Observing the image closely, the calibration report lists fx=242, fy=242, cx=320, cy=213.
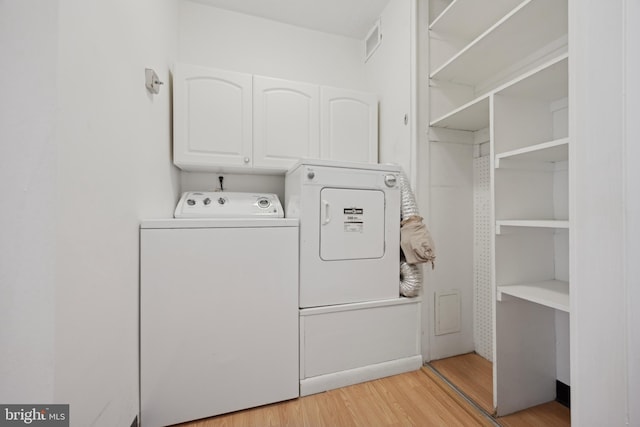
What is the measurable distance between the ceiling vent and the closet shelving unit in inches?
31.6

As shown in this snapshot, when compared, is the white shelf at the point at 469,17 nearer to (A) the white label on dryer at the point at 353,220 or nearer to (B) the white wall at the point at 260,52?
(B) the white wall at the point at 260,52

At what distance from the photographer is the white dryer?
145cm

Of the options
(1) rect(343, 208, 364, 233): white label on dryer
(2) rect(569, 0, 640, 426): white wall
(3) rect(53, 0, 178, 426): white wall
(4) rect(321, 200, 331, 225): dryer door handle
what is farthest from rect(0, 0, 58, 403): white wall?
(2) rect(569, 0, 640, 426): white wall

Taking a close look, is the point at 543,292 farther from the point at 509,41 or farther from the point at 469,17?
the point at 469,17

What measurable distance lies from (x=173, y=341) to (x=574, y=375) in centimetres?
171

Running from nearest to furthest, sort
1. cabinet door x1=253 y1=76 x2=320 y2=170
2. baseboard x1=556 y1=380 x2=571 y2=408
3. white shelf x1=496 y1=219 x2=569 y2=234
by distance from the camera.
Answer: white shelf x1=496 y1=219 x2=569 y2=234
baseboard x1=556 y1=380 x2=571 y2=408
cabinet door x1=253 y1=76 x2=320 y2=170

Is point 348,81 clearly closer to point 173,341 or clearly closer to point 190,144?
point 190,144

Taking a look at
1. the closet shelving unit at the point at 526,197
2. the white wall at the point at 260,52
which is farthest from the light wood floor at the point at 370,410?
the white wall at the point at 260,52

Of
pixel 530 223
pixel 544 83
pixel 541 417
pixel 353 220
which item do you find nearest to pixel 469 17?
pixel 544 83

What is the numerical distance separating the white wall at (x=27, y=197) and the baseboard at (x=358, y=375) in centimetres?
115

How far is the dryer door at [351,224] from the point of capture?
4.88 feet

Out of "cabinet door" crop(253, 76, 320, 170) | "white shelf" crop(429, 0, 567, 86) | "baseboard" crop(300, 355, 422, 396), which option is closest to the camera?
"white shelf" crop(429, 0, 567, 86)

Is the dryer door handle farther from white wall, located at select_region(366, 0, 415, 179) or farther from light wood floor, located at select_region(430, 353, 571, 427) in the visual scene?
light wood floor, located at select_region(430, 353, 571, 427)

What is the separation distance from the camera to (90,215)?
0.79 metres
